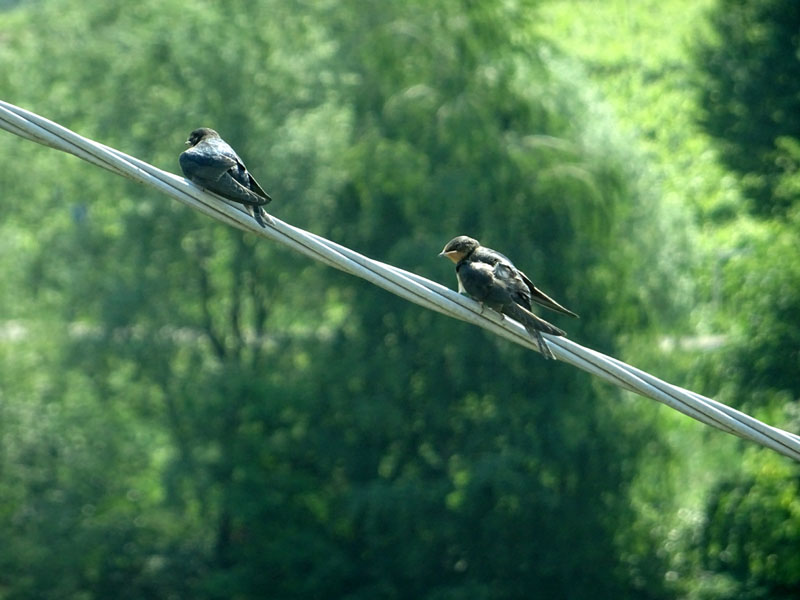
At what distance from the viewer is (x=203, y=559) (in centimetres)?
2138

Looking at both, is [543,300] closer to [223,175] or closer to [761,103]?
[223,175]

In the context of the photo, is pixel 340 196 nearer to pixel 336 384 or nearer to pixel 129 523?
pixel 336 384

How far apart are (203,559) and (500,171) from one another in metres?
7.69

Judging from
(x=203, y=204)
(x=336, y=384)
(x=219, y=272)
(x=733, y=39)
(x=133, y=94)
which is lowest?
(x=203, y=204)

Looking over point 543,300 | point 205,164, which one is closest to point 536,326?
point 543,300

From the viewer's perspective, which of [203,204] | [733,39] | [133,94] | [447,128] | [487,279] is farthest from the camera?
[133,94]

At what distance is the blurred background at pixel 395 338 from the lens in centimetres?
1906

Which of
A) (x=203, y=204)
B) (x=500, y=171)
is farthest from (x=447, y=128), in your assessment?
(x=203, y=204)

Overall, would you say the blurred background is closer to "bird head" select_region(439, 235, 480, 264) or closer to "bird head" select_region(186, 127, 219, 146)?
"bird head" select_region(439, 235, 480, 264)

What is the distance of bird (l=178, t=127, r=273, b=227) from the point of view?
537 centimetres

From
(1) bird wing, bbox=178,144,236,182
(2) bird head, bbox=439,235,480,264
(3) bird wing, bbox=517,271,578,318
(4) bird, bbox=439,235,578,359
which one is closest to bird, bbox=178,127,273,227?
(1) bird wing, bbox=178,144,236,182

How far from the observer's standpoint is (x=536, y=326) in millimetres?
5117

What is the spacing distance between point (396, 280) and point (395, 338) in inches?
624

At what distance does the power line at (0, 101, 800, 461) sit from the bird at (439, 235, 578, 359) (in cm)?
51
